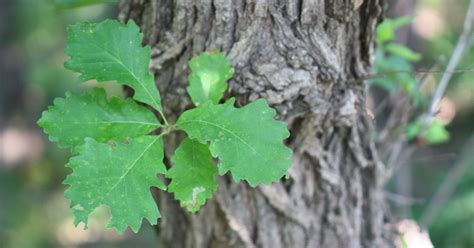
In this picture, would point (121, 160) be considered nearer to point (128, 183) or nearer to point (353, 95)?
point (128, 183)

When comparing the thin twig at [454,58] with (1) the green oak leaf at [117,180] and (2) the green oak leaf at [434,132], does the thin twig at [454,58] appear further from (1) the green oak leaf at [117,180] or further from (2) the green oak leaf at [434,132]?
(1) the green oak leaf at [117,180]

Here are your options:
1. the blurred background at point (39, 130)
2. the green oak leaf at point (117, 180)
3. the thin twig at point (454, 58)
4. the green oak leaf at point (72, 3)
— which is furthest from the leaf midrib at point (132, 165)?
the blurred background at point (39, 130)

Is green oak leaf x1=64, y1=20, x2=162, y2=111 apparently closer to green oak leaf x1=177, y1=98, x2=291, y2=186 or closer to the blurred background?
green oak leaf x1=177, y1=98, x2=291, y2=186

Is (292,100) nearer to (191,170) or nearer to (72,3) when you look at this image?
(191,170)

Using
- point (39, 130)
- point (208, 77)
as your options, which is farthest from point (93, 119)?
point (39, 130)

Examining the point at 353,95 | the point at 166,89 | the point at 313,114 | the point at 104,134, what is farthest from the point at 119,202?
the point at 353,95

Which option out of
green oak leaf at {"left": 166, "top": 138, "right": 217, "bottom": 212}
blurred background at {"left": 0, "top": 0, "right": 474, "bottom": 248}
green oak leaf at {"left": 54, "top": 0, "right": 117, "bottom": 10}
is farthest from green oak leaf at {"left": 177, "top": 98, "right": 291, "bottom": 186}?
blurred background at {"left": 0, "top": 0, "right": 474, "bottom": 248}
